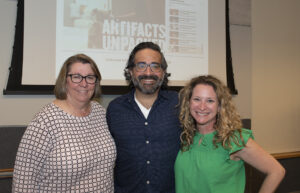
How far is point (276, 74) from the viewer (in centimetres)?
325

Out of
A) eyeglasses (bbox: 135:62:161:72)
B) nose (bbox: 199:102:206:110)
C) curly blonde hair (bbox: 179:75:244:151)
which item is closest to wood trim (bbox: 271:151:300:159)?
curly blonde hair (bbox: 179:75:244:151)

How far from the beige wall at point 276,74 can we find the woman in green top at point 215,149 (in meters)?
1.91

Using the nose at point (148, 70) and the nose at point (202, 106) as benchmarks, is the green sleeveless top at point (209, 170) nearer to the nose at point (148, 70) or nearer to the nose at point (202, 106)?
the nose at point (202, 106)

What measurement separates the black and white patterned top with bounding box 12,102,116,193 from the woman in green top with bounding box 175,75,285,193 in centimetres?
54

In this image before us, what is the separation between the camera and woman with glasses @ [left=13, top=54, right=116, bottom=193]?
1333 mm

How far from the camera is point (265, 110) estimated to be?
10.5 ft

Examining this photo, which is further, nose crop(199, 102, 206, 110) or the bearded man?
the bearded man

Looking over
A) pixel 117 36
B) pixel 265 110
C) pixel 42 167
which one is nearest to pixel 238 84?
pixel 265 110

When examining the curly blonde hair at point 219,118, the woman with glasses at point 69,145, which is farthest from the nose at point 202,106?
the woman with glasses at point 69,145

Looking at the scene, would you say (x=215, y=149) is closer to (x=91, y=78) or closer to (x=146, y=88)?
(x=146, y=88)

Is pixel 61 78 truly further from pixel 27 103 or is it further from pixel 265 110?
pixel 265 110

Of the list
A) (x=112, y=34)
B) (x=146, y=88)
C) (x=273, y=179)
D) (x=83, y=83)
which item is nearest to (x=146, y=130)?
(x=146, y=88)

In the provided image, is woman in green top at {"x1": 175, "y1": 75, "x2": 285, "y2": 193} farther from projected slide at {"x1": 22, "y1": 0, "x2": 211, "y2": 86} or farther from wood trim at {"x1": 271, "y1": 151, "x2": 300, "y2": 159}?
wood trim at {"x1": 271, "y1": 151, "x2": 300, "y2": 159}

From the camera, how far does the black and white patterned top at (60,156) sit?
4.35 feet
